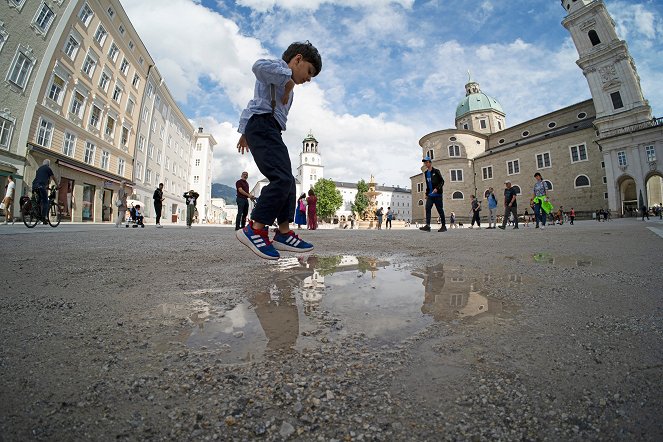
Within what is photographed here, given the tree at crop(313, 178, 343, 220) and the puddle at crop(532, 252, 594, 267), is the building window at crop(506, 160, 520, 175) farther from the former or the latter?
the puddle at crop(532, 252, 594, 267)

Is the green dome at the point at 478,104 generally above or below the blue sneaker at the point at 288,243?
above

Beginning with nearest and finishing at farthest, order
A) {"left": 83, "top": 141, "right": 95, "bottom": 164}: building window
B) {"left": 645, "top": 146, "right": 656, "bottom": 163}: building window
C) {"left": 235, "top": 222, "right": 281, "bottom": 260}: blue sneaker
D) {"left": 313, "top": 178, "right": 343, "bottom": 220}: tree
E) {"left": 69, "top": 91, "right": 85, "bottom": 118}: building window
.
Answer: {"left": 235, "top": 222, "right": 281, "bottom": 260}: blue sneaker → {"left": 69, "top": 91, "right": 85, "bottom": 118}: building window → {"left": 83, "top": 141, "right": 95, "bottom": 164}: building window → {"left": 645, "top": 146, "right": 656, "bottom": 163}: building window → {"left": 313, "top": 178, "right": 343, "bottom": 220}: tree

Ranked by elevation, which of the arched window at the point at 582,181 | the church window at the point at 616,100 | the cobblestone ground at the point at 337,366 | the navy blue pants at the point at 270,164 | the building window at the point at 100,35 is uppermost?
the building window at the point at 100,35

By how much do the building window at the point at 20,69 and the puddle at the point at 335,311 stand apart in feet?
71.5

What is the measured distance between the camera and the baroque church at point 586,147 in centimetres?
2770

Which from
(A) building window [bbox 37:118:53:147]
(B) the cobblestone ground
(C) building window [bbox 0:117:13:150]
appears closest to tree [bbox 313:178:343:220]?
(A) building window [bbox 37:118:53:147]

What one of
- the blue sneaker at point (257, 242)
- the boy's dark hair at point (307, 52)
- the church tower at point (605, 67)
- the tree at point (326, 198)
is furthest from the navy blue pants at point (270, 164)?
the tree at point (326, 198)

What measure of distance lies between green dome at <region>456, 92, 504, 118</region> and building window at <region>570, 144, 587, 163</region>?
1812 centimetres

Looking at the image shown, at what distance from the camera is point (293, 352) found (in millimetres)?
802

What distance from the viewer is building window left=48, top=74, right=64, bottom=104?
57.1 ft

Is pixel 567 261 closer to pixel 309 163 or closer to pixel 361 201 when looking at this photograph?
pixel 361 201

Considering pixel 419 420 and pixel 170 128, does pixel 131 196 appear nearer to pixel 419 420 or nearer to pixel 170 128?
pixel 170 128

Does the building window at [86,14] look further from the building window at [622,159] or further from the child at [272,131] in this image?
the building window at [622,159]

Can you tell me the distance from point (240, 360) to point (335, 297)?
2.21ft
